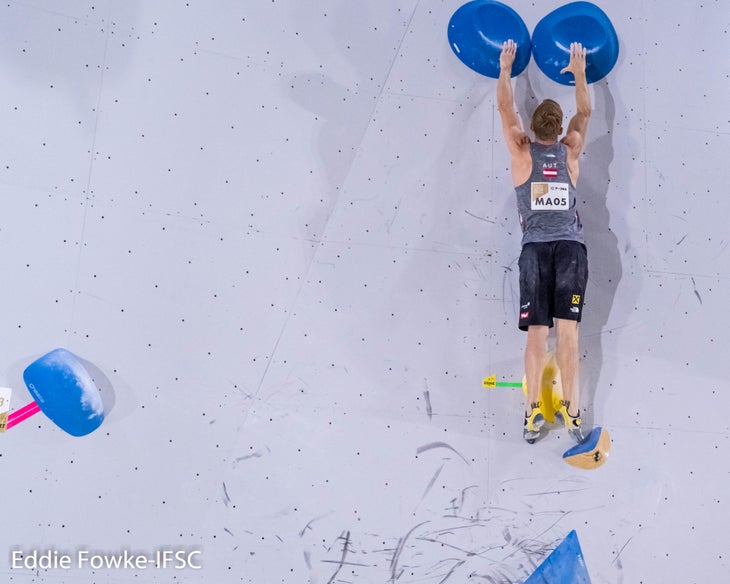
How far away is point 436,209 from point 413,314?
1.42ft

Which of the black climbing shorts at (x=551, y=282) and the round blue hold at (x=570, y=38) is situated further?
the round blue hold at (x=570, y=38)

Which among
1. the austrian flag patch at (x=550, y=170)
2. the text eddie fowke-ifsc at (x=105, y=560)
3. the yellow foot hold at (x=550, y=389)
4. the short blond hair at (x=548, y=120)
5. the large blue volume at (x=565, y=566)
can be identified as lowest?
the large blue volume at (x=565, y=566)

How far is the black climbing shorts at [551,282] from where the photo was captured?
105 inches

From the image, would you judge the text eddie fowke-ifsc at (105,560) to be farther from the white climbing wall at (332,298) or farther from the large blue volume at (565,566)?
the large blue volume at (565,566)

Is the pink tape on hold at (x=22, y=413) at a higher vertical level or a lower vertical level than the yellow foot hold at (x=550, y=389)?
lower

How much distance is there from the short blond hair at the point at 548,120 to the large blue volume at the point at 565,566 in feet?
5.11

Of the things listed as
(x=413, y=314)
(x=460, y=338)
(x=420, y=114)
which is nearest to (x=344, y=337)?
(x=413, y=314)

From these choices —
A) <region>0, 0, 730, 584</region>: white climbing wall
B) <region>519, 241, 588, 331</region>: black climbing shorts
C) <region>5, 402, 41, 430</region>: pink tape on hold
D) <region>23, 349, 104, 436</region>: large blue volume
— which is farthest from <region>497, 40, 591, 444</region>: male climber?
<region>5, 402, 41, 430</region>: pink tape on hold

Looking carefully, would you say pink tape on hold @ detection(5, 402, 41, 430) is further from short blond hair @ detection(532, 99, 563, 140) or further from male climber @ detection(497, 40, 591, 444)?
short blond hair @ detection(532, 99, 563, 140)

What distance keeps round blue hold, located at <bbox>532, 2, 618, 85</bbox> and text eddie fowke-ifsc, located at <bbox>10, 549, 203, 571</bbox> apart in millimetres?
2324

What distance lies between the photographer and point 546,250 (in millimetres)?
2689

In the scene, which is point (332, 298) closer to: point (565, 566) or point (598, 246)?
point (598, 246)

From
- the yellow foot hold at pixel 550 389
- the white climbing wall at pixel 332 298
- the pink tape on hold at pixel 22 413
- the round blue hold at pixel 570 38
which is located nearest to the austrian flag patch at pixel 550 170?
the white climbing wall at pixel 332 298

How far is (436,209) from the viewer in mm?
2828
